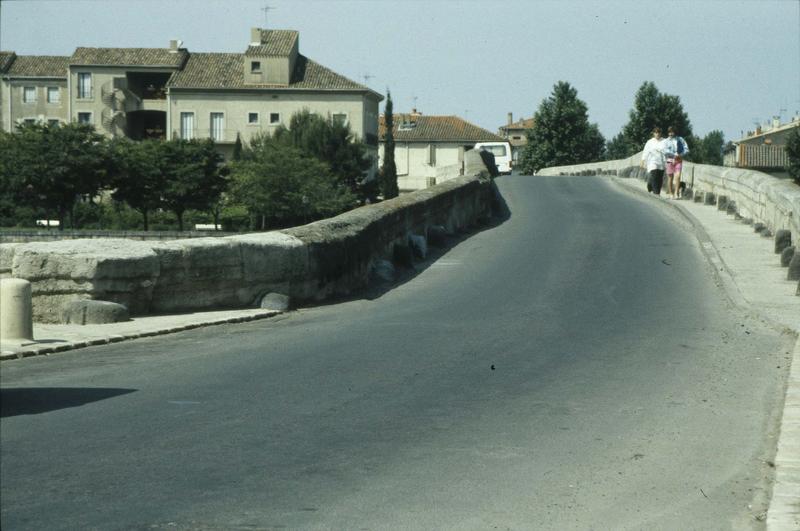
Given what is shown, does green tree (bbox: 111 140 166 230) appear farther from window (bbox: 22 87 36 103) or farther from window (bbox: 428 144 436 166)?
window (bbox: 428 144 436 166)

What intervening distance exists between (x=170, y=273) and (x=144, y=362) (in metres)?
3.51

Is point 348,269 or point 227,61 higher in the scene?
point 227,61

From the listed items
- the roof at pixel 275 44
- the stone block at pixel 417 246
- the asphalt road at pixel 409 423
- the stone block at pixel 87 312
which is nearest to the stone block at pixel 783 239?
the asphalt road at pixel 409 423

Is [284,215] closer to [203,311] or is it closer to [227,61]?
[227,61]

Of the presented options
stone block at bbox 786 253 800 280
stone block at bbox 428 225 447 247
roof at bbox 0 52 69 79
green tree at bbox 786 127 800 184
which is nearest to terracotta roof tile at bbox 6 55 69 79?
roof at bbox 0 52 69 79

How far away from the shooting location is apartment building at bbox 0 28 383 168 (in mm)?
94812

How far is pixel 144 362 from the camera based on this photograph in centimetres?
927

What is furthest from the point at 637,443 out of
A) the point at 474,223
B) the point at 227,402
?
the point at 474,223

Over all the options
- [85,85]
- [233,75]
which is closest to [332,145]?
[233,75]

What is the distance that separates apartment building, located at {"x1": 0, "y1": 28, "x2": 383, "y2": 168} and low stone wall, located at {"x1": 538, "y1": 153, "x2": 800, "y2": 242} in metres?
62.8

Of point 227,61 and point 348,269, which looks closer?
point 348,269

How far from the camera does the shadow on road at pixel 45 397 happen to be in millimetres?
4453

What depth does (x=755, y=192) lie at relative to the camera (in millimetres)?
24938

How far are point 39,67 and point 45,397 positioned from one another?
103952 mm
